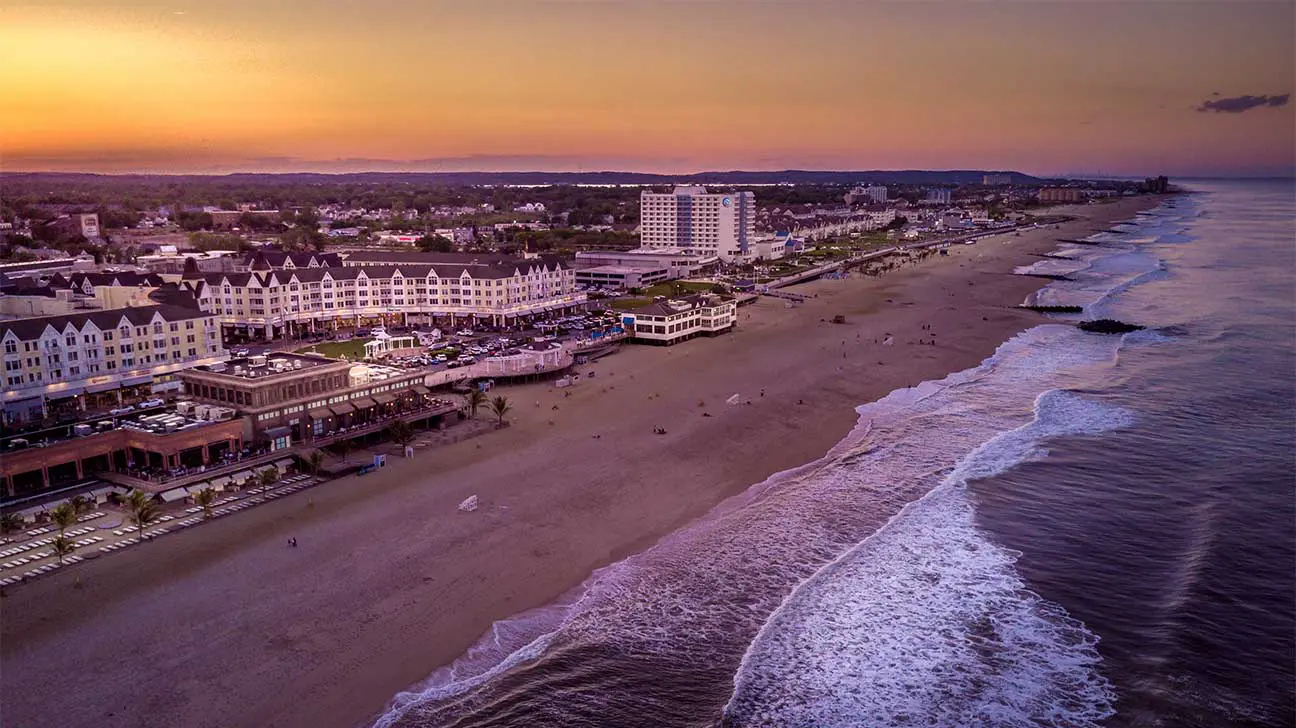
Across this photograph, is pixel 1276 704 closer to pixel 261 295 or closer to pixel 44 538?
pixel 44 538

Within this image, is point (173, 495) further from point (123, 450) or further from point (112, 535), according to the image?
point (123, 450)

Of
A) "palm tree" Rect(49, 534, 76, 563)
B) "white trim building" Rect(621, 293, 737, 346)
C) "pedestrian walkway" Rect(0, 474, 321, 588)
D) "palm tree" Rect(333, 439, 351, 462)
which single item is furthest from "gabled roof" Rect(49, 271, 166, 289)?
"palm tree" Rect(49, 534, 76, 563)

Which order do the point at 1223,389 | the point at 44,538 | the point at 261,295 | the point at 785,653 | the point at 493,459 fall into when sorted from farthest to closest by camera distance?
the point at 261,295, the point at 1223,389, the point at 493,459, the point at 44,538, the point at 785,653

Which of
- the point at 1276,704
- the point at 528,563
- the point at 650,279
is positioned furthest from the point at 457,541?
the point at 650,279

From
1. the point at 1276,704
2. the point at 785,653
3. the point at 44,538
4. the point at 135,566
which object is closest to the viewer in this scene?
the point at 1276,704

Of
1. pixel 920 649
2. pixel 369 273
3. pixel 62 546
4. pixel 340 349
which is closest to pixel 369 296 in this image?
pixel 369 273

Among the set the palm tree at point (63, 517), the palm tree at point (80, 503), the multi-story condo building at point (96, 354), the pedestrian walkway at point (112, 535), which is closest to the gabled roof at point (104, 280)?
the multi-story condo building at point (96, 354)
